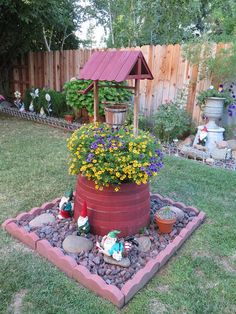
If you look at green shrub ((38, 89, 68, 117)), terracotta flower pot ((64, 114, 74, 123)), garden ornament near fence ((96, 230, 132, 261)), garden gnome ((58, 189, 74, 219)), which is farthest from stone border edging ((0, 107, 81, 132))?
garden ornament near fence ((96, 230, 132, 261))

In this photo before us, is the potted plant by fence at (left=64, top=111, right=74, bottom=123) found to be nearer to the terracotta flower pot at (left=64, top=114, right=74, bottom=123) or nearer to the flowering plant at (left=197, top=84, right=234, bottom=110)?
the terracotta flower pot at (left=64, top=114, right=74, bottom=123)

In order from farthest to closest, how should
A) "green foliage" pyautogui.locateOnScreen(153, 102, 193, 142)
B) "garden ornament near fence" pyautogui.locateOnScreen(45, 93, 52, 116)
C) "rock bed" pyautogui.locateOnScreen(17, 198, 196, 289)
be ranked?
"garden ornament near fence" pyautogui.locateOnScreen(45, 93, 52, 116) < "green foliage" pyautogui.locateOnScreen(153, 102, 193, 142) < "rock bed" pyautogui.locateOnScreen(17, 198, 196, 289)

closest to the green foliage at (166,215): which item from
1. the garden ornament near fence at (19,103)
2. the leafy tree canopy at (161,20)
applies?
the garden ornament near fence at (19,103)

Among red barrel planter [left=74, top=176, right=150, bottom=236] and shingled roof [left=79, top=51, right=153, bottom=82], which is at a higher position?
shingled roof [left=79, top=51, right=153, bottom=82]

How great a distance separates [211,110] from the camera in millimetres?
4988

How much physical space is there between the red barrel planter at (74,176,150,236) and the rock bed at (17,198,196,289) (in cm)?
12

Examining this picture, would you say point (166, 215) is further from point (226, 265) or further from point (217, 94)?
point (217, 94)

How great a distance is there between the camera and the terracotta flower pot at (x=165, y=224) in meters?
2.62

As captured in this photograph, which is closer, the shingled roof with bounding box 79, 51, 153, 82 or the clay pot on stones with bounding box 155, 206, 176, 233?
the shingled roof with bounding box 79, 51, 153, 82

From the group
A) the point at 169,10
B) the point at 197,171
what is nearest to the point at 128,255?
the point at 197,171

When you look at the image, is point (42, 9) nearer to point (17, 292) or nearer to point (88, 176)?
point (88, 176)

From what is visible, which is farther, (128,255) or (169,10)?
(169,10)

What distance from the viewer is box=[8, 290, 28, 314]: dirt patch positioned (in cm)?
188

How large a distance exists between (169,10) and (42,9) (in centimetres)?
385
